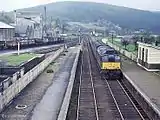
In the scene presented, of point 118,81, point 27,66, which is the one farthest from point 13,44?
point 118,81

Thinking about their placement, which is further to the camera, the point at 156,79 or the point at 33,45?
the point at 33,45

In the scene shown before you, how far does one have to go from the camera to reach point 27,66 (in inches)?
1388

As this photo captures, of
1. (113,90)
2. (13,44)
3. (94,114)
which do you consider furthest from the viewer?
(13,44)

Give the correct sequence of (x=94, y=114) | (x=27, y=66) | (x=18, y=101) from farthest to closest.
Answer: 1. (x=27, y=66)
2. (x=18, y=101)
3. (x=94, y=114)

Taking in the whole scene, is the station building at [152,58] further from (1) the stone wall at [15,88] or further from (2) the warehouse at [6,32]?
(2) the warehouse at [6,32]

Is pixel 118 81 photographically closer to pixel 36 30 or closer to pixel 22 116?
pixel 22 116

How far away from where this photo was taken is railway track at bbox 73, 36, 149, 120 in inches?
770

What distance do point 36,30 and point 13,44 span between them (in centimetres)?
5152

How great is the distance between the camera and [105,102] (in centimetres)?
2316

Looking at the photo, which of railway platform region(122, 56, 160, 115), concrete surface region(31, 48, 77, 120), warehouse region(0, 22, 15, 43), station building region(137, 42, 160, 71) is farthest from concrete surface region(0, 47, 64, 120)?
warehouse region(0, 22, 15, 43)

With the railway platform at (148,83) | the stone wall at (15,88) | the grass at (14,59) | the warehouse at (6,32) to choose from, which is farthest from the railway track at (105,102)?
the warehouse at (6,32)

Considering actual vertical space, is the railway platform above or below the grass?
below

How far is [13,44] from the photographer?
6175 cm

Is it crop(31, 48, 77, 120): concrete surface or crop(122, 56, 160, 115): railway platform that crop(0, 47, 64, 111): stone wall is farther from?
crop(122, 56, 160, 115): railway platform
